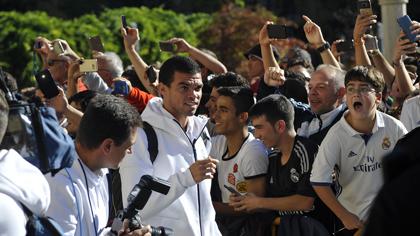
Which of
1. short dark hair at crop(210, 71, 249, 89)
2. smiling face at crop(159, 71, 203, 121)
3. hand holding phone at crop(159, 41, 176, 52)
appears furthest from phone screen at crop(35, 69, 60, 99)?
hand holding phone at crop(159, 41, 176, 52)

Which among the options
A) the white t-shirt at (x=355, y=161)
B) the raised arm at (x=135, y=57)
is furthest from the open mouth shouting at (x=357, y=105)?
the raised arm at (x=135, y=57)

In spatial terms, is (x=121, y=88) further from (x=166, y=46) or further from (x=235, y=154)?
(x=166, y=46)

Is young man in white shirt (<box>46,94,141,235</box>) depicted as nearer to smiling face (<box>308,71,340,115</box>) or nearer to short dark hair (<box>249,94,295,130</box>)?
short dark hair (<box>249,94,295,130</box>)

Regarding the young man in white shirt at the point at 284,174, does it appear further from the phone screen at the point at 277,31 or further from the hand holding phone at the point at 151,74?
the hand holding phone at the point at 151,74

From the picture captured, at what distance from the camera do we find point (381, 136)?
6.37 metres

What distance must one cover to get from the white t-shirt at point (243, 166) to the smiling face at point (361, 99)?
80 centimetres

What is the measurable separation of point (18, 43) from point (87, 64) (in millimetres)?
11545

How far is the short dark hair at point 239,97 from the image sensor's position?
23.6ft

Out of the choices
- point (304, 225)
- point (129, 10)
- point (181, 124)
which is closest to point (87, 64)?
point (181, 124)

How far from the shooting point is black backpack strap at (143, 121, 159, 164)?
19.1ft

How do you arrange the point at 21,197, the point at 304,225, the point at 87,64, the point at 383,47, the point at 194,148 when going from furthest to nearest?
the point at 383,47, the point at 87,64, the point at 304,225, the point at 194,148, the point at 21,197

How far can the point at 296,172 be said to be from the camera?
655 centimetres

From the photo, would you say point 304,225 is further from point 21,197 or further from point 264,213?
point 21,197

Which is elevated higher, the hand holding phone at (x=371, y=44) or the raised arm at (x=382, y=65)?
the hand holding phone at (x=371, y=44)
